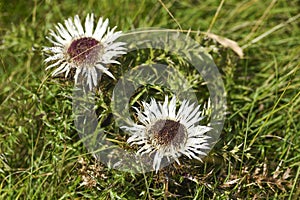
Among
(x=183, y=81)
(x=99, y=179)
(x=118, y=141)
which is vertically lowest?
(x=99, y=179)

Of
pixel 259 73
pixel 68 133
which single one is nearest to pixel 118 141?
pixel 68 133

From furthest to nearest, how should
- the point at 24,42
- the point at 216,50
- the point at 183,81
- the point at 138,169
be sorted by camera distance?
the point at 24,42 → the point at 216,50 → the point at 183,81 → the point at 138,169

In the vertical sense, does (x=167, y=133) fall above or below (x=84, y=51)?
below

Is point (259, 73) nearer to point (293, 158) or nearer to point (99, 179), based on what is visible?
point (293, 158)

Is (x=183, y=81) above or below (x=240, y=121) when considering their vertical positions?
above

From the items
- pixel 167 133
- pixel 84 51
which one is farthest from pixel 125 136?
pixel 84 51

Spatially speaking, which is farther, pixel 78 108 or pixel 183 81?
pixel 183 81

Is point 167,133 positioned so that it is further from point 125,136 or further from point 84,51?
point 84,51

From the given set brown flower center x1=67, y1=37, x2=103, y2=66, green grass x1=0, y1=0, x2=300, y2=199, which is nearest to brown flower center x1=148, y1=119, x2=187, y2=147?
green grass x1=0, y1=0, x2=300, y2=199
